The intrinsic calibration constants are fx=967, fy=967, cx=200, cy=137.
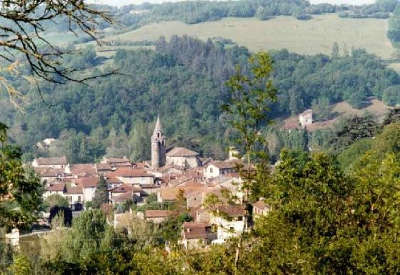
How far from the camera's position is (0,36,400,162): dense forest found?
90375 mm

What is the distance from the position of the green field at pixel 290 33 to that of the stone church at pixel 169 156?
59386mm

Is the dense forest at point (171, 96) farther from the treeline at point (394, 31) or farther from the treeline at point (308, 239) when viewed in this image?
the treeline at point (308, 239)

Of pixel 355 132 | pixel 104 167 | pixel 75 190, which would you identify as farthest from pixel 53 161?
pixel 355 132

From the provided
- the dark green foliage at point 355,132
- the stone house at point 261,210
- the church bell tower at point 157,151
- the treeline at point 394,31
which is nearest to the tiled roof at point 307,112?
the church bell tower at point 157,151

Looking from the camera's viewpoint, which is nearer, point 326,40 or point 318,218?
point 318,218

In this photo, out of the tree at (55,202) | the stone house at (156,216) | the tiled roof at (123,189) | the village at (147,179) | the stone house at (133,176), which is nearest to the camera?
the stone house at (156,216)

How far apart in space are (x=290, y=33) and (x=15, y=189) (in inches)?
5549

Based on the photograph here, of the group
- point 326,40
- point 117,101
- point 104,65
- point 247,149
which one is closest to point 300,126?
point 117,101

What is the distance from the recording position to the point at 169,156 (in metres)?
77.1

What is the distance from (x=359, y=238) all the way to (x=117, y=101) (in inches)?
4005

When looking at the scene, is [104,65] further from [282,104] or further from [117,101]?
[282,104]

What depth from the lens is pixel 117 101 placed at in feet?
366

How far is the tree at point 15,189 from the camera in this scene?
559cm

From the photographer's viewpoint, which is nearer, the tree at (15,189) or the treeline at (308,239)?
the tree at (15,189)
